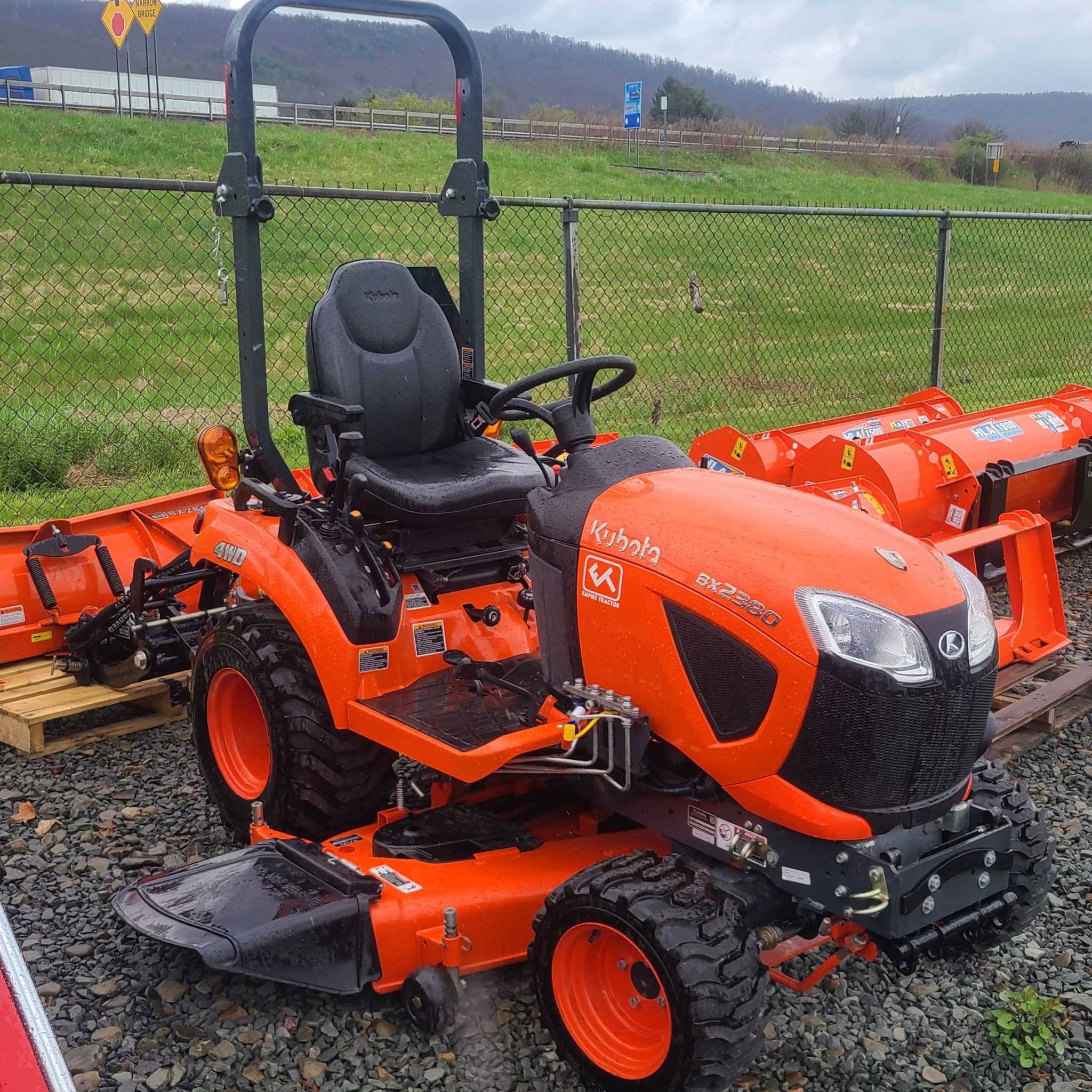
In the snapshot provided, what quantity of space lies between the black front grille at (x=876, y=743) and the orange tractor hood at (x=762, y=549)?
4.8 inches

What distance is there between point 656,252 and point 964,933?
44.6ft

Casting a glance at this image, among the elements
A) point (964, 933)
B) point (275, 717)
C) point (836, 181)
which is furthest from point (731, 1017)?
point (836, 181)

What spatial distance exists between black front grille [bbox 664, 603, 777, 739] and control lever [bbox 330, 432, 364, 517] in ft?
3.85

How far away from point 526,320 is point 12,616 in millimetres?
9944

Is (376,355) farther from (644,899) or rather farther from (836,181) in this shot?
(836,181)

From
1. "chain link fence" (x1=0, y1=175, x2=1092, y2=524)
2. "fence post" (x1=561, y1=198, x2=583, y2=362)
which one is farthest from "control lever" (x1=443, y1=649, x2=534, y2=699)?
"fence post" (x1=561, y1=198, x2=583, y2=362)

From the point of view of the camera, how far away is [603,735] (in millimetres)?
2678

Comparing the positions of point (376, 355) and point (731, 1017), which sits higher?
point (376, 355)

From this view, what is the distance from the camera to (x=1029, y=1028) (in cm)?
276

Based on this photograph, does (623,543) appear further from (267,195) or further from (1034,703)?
(1034,703)

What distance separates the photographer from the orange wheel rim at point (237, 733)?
3668 millimetres

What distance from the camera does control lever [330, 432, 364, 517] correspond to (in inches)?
130

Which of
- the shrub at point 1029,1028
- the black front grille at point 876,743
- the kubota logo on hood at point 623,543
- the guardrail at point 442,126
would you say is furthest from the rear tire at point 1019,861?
the guardrail at point 442,126

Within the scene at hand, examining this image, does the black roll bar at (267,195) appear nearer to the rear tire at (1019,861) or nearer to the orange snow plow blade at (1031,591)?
the orange snow plow blade at (1031,591)
